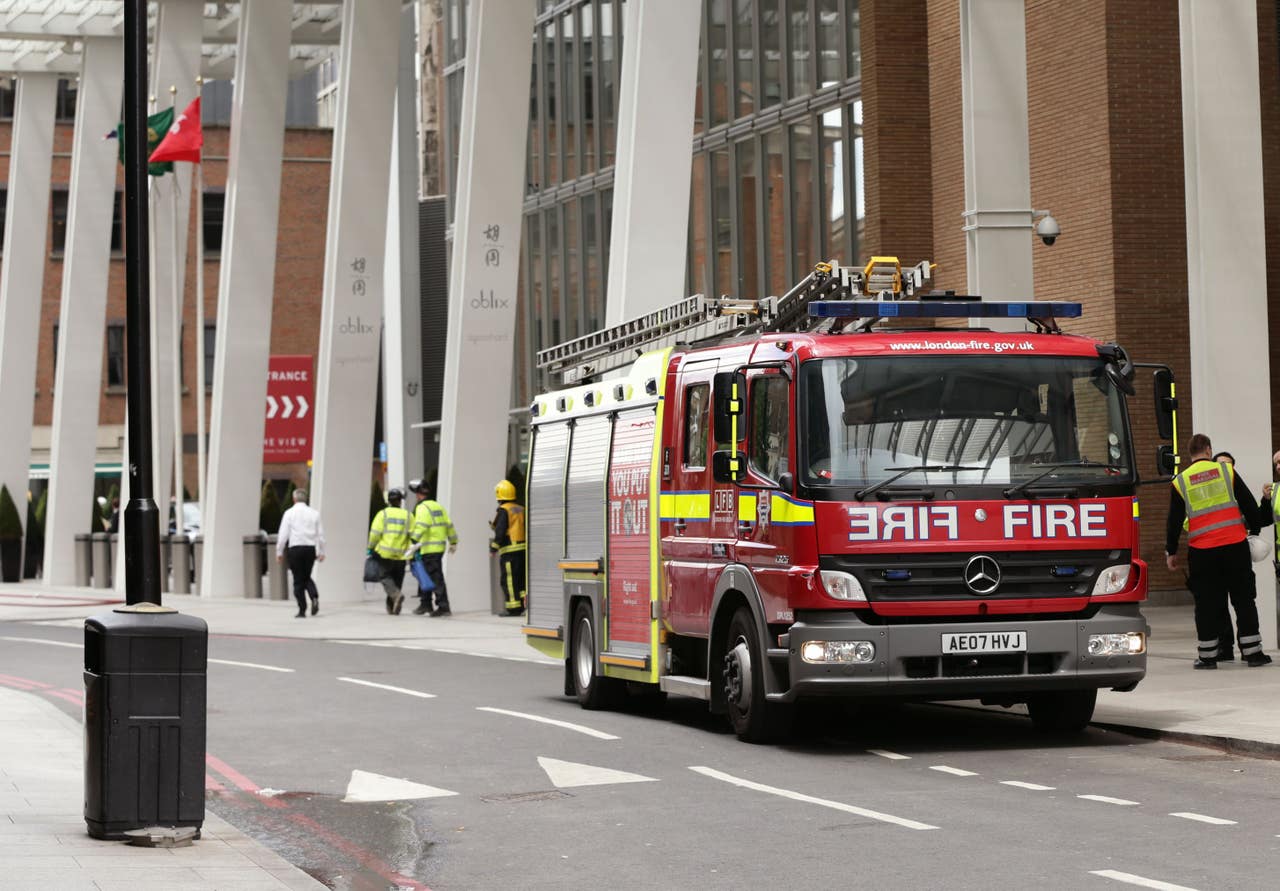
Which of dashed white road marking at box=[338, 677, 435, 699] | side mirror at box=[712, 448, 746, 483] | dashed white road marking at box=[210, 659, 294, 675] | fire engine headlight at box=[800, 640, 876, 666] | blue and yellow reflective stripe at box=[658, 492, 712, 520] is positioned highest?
side mirror at box=[712, 448, 746, 483]

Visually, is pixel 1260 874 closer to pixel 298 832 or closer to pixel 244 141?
pixel 298 832

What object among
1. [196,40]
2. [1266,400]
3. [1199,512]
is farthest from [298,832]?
[196,40]

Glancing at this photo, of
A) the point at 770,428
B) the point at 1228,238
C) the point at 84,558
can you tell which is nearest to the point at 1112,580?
the point at 770,428

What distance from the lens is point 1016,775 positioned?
12.1 meters

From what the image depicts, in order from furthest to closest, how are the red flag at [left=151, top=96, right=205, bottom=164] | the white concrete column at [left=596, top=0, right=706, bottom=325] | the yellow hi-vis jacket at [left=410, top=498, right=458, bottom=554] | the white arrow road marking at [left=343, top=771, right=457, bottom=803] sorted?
the red flag at [left=151, top=96, right=205, bottom=164] → the yellow hi-vis jacket at [left=410, top=498, right=458, bottom=554] → the white concrete column at [left=596, top=0, right=706, bottom=325] → the white arrow road marking at [left=343, top=771, right=457, bottom=803]

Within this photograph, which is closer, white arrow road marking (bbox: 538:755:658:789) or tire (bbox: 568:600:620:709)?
white arrow road marking (bbox: 538:755:658:789)

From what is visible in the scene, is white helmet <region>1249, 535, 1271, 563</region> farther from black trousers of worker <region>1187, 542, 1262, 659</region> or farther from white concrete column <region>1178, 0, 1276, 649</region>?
white concrete column <region>1178, 0, 1276, 649</region>

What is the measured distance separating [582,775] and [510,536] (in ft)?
55.4

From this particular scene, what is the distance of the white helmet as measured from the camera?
1770 centimetres

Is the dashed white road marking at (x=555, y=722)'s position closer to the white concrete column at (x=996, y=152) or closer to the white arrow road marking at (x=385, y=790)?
the white arrow road marking at (x=385, y=790)

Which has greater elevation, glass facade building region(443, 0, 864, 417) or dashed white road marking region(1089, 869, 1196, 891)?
glass facade building region(443, 0, 864, 417)

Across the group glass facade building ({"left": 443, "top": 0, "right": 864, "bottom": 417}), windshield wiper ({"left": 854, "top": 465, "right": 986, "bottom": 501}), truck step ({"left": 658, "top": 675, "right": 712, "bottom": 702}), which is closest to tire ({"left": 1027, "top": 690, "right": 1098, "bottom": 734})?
windshield wiper ({"left": 854, "top": 465, "right": 986, "bottom": 501})

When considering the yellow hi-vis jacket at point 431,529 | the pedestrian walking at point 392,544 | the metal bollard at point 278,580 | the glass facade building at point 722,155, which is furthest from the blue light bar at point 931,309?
the metal bollard at point 278,580

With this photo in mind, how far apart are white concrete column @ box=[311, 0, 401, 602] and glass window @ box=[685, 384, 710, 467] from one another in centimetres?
2021
